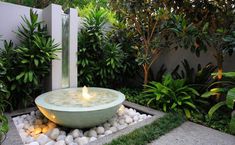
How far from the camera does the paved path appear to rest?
258 cm

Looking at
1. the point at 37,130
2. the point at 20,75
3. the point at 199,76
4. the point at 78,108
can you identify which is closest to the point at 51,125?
the point at 37,130

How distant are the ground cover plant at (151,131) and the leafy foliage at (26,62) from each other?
2108mm

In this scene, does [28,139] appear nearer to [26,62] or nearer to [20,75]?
[20,75]

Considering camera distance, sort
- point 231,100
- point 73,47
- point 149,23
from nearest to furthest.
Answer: point 231,100 → point 73,47 → point 149,23

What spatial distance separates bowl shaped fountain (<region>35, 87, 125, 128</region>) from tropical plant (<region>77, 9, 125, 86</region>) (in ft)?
4.49

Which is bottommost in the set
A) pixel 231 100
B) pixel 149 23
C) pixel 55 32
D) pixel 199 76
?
pixel 231 100

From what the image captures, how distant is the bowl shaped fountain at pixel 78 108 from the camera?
102 inches

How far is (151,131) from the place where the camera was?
271 centimetres

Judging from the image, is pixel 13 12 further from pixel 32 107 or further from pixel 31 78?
pixel 32 107

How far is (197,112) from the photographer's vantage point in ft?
11.8

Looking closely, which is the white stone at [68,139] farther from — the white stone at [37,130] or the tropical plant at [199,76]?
the tropical plant at [199,76]

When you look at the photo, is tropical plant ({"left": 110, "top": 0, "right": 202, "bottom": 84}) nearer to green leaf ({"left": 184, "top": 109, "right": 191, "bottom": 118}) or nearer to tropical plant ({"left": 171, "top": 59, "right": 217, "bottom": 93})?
tropical plant ({"left": 171, "top": 59, "right": 217, "bottom": 93})

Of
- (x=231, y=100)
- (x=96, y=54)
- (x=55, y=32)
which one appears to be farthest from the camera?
(x=96, y=54)

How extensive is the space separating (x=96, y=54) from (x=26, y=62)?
1.91m
